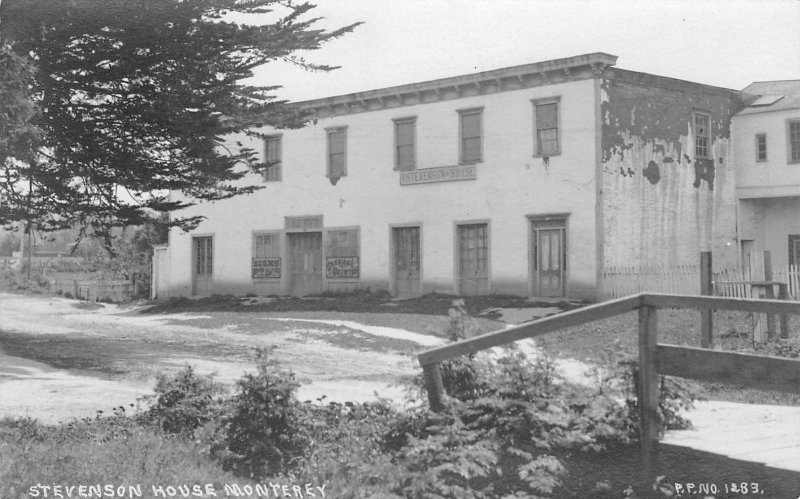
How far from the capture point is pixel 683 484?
16.2 ft

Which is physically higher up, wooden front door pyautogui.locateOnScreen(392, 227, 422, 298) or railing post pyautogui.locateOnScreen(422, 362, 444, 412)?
wooden front door pyautogui.locateOnScreen(392, 227, 422, 298)

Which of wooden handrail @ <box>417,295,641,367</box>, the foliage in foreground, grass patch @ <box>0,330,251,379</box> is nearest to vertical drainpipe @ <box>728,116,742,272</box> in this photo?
grass patch @ <box>0,330,251,379</box>

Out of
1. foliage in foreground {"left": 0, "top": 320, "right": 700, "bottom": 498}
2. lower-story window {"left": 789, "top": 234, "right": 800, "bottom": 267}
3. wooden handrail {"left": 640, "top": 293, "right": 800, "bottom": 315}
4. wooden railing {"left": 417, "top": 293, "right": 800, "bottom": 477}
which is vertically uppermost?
lower-story window {"left": 789, "top": 234, "right": 800, "bottom": 267}

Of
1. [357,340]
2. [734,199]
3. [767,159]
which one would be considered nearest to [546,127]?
[734,199]

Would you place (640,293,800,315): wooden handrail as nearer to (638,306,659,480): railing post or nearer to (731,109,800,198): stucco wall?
(638,306,659,480): railing post

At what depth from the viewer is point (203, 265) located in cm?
2144

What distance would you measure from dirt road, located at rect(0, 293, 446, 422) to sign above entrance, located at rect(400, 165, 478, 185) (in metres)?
8.34

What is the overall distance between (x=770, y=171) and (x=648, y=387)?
2162cm

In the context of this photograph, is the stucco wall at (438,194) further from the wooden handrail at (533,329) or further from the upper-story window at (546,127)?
the wooden handrail at (533,329)

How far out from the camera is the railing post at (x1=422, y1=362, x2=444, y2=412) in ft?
18.9

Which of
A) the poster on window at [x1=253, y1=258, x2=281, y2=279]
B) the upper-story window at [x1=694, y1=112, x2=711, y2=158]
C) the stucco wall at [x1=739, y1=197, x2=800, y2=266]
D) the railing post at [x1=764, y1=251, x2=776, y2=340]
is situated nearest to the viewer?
the railing post at [x1=764, y1=251, x2=776, y2=340]

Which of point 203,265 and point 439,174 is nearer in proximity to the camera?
point 203,265

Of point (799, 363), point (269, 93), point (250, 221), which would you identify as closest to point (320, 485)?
point (799, 363)

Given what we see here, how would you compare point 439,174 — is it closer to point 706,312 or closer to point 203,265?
point 203,265
